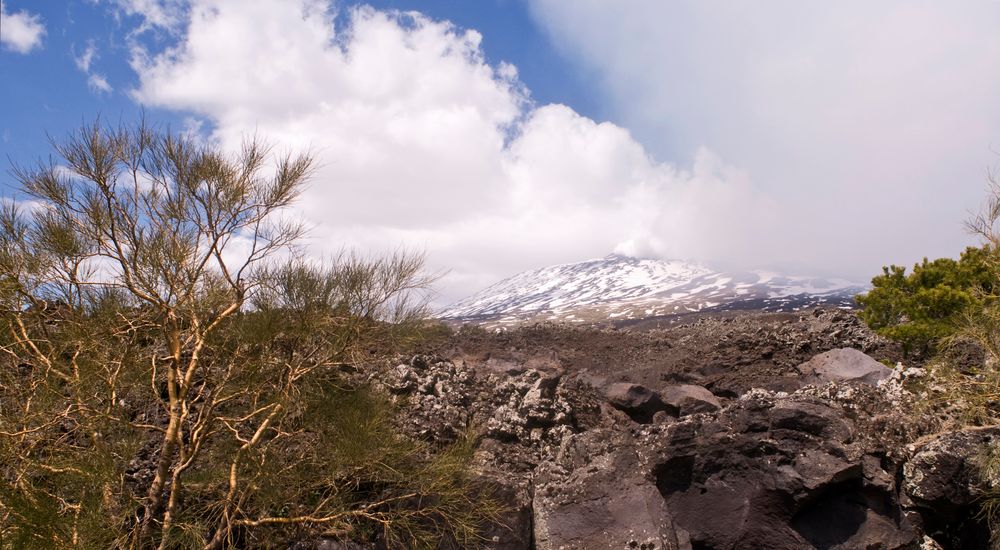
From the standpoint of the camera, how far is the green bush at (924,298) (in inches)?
496

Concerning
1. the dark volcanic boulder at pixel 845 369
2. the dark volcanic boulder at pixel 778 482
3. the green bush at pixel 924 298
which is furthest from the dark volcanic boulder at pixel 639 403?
the green bush at pixel 924 298

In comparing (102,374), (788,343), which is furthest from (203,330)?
(788,343)

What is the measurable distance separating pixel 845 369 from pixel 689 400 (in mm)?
3188

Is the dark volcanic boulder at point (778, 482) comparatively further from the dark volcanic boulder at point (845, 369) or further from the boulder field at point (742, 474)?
the dark volcanic boulder at point (845, 369)

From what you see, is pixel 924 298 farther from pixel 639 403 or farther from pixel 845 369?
pixel 639 403

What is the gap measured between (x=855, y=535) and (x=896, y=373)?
3.39 meters

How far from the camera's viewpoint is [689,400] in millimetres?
10617

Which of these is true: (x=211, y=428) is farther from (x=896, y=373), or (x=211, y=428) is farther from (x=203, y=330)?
(x=896, y=373)

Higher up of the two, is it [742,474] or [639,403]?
[639,403]

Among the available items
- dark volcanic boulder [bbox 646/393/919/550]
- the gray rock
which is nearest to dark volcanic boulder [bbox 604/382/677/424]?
the gray rock

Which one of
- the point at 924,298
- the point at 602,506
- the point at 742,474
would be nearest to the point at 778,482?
the point at 742,474

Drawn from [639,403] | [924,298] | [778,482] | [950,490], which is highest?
[924,298]

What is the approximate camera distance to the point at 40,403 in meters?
5.93

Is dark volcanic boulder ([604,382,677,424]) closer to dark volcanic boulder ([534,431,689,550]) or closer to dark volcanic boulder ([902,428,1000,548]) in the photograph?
dark volcanic boulder ([534,431,689,550])
